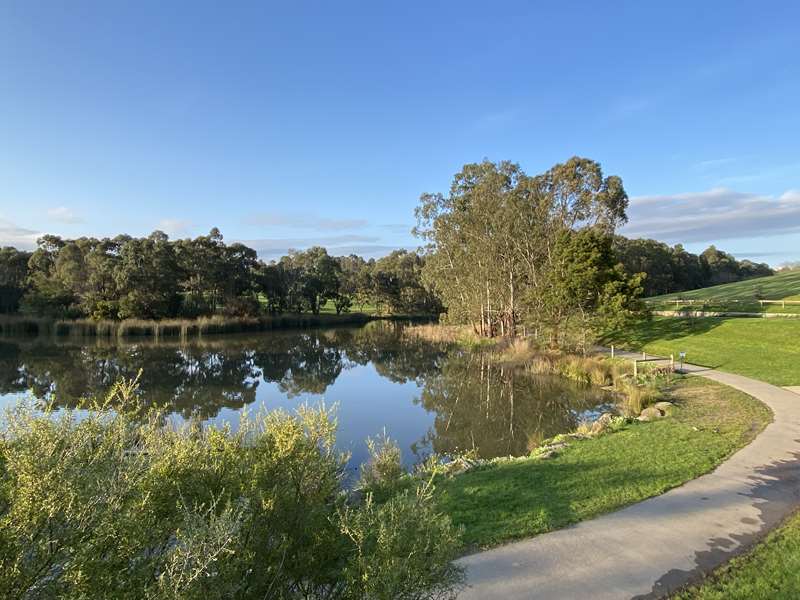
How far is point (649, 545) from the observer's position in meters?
5.39

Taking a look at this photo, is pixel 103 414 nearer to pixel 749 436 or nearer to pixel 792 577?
pixel 792 577

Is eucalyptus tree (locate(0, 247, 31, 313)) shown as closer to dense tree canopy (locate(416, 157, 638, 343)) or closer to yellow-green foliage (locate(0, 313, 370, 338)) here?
yellow-green foliage (locate(0, 313, 370, 338))

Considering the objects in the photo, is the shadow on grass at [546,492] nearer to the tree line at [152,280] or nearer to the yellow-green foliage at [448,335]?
the yellow-green foliage at [448,335]

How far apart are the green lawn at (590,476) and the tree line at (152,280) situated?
150 ft

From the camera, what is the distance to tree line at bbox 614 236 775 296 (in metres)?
67.6

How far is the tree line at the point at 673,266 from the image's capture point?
67.6 metres

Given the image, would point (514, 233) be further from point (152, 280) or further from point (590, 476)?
point (152, 280)

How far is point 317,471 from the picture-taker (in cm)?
338

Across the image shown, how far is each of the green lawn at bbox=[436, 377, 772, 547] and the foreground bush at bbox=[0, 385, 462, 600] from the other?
1906mm

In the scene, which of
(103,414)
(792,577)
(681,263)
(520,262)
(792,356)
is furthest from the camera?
(681,263)

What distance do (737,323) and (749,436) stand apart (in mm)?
20281

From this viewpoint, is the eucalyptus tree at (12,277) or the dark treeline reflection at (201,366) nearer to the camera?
the dark treeline reflection at (201,366)

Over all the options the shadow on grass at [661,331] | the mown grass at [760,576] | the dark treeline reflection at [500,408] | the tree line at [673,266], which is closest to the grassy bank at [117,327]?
the dark treeline reflection at [500,408]

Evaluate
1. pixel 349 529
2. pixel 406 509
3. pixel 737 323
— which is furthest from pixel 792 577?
pixel 737 323
